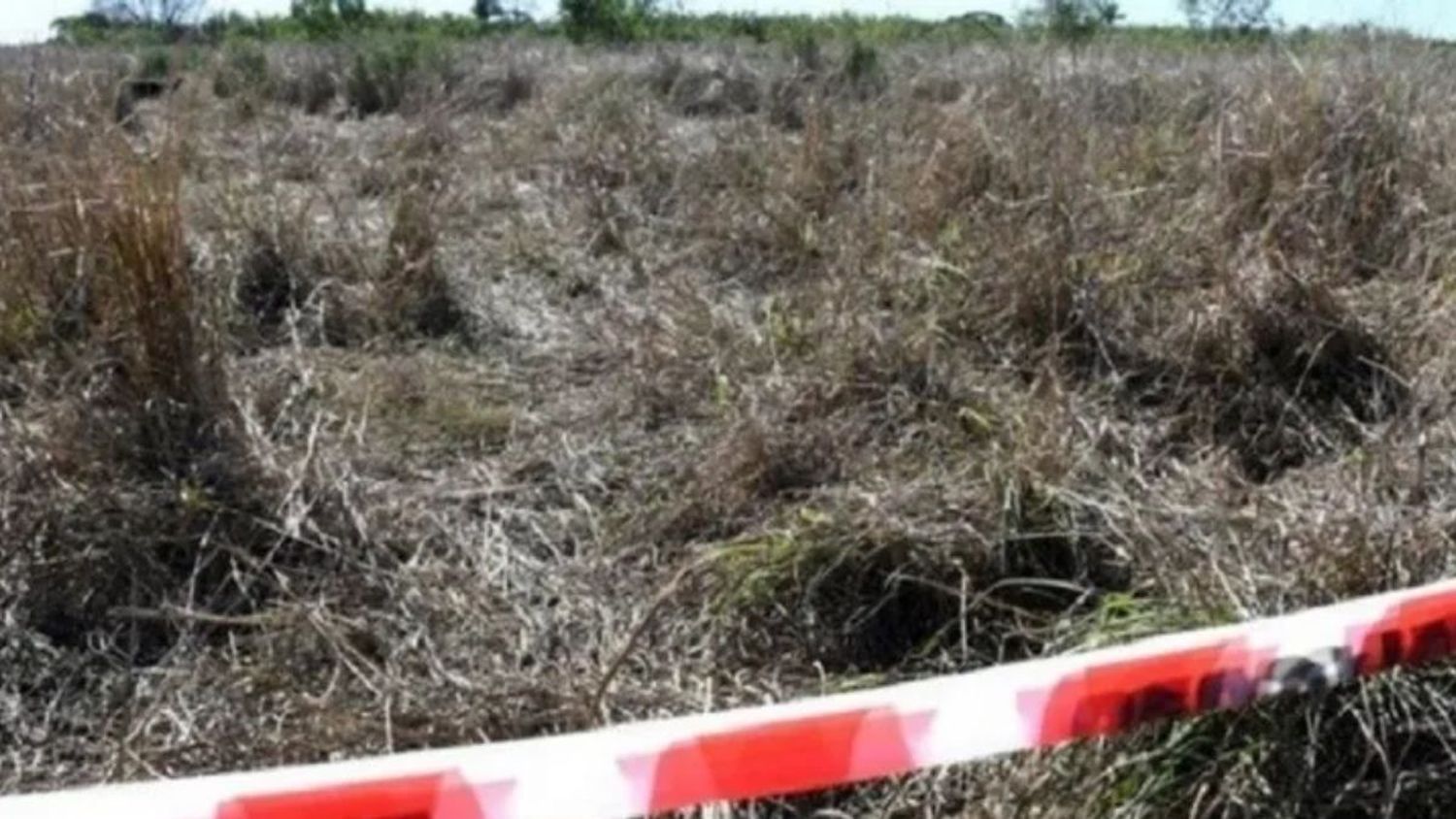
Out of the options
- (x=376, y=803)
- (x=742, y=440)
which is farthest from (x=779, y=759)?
(x=742, y=440)

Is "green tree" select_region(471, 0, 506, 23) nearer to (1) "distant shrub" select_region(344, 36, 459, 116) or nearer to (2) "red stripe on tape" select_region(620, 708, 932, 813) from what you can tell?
(1) "distant shrub" select_region(344, 36, 459, 116)

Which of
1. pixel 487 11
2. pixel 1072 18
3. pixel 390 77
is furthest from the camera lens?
pixel 487 11

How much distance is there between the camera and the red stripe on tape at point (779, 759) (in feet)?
4.83

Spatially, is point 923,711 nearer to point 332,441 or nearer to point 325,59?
point 332,441

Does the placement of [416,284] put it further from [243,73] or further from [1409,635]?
[243,73]

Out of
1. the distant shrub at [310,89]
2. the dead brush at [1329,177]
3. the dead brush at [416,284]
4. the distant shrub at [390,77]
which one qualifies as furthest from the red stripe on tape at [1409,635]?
the distant shrub at [310,89]

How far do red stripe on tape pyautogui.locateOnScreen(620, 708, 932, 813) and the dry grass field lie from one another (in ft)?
2.14

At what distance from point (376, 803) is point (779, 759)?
1.22ft

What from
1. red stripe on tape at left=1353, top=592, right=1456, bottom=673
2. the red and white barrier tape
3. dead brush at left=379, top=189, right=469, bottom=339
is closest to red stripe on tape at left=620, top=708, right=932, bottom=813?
the red and white barrier tape

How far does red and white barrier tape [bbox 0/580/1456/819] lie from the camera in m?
1.36

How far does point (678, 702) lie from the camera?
8.04 ft

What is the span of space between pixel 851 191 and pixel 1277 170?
5.16ft

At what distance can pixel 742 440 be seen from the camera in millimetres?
3213

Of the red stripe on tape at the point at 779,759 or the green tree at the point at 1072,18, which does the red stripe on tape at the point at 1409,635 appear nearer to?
the red stripe on tape at the point at 779,759
